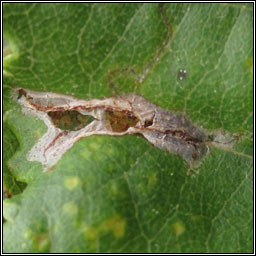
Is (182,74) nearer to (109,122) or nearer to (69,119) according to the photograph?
(109,122)

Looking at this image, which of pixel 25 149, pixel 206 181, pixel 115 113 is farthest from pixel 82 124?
pixel 206 181

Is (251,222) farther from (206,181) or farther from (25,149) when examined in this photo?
(25,149)

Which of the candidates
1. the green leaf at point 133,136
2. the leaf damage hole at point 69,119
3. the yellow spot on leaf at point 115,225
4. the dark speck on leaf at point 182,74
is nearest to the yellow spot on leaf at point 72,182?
the green leaf at point 133,136

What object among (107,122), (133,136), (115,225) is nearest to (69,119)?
(107,122)

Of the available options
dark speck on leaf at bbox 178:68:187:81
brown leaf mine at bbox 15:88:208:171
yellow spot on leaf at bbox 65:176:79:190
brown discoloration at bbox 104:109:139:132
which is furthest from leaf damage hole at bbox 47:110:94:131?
dark speck on leaf at bbox 178:68:187:81

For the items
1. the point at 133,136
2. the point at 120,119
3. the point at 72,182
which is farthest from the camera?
the point at 120,119

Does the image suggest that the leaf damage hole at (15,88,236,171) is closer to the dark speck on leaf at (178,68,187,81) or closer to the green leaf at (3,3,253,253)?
the green leaf at (3,3,253,253)

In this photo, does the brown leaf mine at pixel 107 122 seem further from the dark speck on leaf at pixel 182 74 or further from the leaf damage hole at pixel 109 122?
the dark speck on leaf at pixel 182 74
